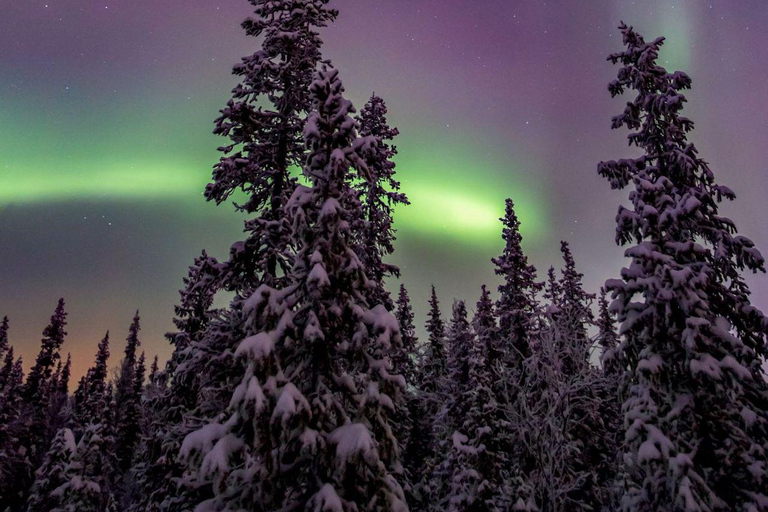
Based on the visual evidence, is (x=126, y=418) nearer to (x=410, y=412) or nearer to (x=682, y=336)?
(x=410, y=412)

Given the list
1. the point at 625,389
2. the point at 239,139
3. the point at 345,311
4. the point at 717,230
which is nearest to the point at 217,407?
the point at 345,311

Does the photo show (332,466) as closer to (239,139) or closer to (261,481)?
(261,481)

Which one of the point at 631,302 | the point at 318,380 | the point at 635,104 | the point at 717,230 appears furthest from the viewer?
the point at 635,104

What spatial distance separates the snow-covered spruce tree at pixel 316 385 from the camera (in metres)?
7.82

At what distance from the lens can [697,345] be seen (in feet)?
37.7

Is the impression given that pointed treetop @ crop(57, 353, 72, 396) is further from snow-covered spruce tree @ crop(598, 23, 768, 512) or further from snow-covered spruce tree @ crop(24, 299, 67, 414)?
snow-covered spruce tree @ crop(598, 23, 768, 512)

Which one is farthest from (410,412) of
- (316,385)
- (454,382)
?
(316,385)

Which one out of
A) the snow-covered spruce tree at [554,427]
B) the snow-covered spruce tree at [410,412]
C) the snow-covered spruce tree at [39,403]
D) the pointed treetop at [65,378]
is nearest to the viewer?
the snow-covered spruce tree at [554,427]

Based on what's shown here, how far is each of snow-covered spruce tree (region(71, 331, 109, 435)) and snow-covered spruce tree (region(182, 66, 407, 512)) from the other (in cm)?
2352

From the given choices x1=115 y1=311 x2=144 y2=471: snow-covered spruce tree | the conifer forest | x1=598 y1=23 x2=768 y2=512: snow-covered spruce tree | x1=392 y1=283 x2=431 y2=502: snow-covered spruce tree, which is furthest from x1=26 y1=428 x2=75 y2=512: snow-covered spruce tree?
x1=598 y1=23 x2=768 y2=512: snow-covered spruce tree

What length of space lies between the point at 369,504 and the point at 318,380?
2.33 m

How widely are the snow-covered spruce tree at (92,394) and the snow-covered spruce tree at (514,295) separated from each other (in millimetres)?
24026

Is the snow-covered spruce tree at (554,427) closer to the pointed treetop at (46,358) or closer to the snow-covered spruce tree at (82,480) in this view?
the snow-covered spruce tree at (82,480)

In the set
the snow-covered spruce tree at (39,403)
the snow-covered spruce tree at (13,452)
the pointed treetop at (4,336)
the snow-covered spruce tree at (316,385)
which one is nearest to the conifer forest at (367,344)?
the snow-covered spruce tree at (316,385)
